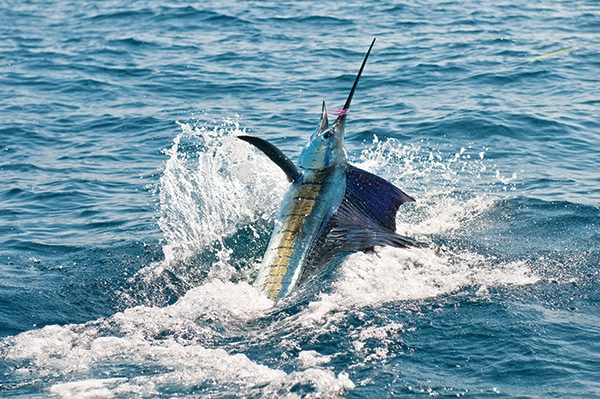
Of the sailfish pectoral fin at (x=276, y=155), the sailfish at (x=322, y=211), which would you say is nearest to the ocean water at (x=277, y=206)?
the sailfish at (x=322, y=211)

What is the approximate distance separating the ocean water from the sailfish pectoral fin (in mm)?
878

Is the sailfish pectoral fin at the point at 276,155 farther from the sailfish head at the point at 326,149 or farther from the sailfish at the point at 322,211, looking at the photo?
the sailfish head at the point at 326,149

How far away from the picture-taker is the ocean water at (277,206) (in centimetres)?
508

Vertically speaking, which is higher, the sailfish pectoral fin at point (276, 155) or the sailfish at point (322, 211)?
the sailfish pectoral fin at point (276, 155)

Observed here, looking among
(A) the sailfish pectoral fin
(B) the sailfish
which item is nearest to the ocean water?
(B) the sailfish

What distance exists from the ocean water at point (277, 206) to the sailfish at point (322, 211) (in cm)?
24

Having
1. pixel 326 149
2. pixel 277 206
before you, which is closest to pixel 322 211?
pixel 326 149

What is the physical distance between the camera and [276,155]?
6.05 m

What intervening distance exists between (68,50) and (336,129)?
473 inches

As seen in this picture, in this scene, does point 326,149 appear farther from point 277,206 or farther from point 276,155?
point 277,206

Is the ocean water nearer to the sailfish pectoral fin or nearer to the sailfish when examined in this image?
the sailfish

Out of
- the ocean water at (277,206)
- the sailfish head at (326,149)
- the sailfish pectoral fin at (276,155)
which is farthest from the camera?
the sailfish head at (326,149)

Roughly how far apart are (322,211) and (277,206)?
239cm

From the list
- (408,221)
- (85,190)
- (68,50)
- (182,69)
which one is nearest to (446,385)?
(408,221)
